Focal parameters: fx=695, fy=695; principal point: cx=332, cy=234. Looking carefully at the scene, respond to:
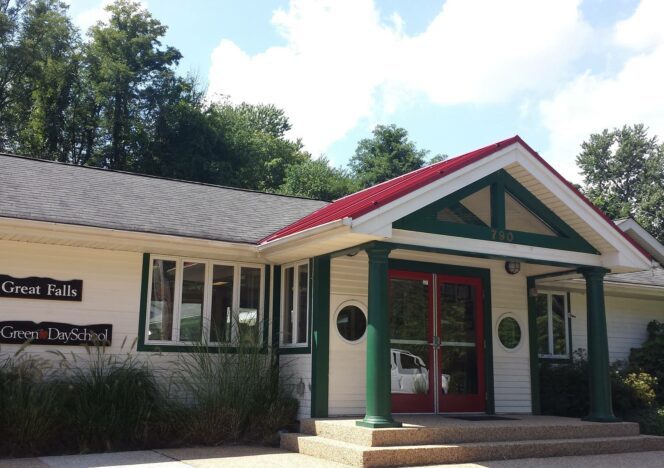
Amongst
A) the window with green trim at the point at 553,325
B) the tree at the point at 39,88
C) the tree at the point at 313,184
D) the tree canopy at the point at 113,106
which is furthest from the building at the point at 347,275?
the tree at the point at 39,88

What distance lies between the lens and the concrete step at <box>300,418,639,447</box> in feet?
27.6

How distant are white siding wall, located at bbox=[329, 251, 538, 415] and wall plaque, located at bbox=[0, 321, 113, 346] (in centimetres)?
333

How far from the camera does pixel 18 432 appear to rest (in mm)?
8320

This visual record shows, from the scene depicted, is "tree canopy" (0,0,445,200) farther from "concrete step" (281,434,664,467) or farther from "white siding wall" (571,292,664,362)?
"concrete step" (281,434,664,467)

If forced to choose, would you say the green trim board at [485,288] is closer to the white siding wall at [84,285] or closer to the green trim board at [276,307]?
the green trim board at [276,307]

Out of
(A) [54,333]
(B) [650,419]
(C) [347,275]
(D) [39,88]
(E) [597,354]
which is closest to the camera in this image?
(A) [54,333]

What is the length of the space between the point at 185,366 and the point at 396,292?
3514 millimetres

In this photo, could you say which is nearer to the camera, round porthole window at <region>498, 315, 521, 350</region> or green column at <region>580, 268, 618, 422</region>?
green column at <region>580, 268, 618, 422</region>

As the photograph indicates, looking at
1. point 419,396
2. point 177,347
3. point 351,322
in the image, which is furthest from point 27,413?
point 419,396

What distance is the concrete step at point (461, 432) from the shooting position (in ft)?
27.6

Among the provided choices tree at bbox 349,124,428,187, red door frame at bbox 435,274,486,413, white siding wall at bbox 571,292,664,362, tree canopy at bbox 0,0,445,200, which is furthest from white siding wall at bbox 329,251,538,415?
tree at bbox 349,124,428,187

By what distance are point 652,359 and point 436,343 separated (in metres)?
5.66

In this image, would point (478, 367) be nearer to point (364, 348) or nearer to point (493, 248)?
point (364, 348)

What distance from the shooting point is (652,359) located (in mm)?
14203
